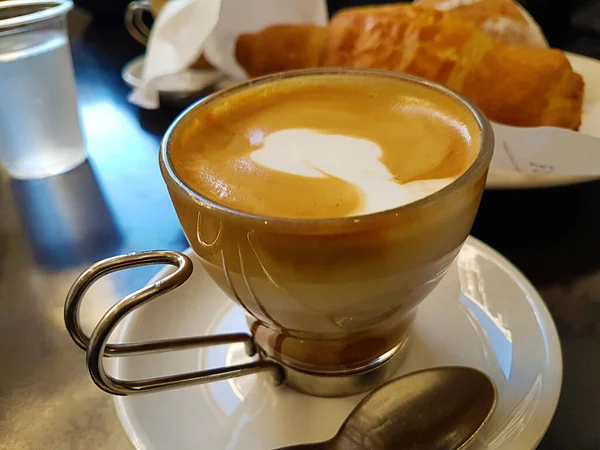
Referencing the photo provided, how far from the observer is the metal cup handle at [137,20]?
110cm

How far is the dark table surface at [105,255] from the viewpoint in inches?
18.5

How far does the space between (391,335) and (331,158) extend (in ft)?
0.49

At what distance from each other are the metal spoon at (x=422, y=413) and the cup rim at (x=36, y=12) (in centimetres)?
67

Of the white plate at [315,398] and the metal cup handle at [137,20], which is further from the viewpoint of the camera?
the metal cup handle at [137,20]

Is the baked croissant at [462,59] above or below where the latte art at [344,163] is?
below

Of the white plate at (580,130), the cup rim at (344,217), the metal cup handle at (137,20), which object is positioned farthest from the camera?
the metal cup handle at (137,20)

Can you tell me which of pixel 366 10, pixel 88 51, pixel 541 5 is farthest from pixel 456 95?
pixel 88 51

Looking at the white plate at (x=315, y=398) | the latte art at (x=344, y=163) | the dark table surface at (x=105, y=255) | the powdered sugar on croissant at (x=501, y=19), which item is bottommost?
the dark table surface at (x=105, y=255)

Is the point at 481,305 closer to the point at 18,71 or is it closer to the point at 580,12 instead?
the point at 18,71

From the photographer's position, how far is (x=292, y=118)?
0.55m

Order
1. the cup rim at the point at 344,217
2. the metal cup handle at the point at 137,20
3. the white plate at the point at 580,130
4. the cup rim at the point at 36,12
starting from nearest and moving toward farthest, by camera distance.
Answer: the cup rim at the point at 344,217 < the white plate at the point at 580,130 < the cup rim at the point at 36,12 < the metal cup handle at the point at 137,20

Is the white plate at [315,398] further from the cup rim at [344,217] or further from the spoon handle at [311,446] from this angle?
the cup rim at [344,217]

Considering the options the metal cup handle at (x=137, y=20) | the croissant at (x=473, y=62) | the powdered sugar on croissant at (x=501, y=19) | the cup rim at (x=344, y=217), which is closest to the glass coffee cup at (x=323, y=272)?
the cup rim at (x=344, y=217)

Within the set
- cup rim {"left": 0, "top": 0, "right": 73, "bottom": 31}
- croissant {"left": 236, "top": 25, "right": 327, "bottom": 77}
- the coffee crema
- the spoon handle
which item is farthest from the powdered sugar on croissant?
the spoon handle
